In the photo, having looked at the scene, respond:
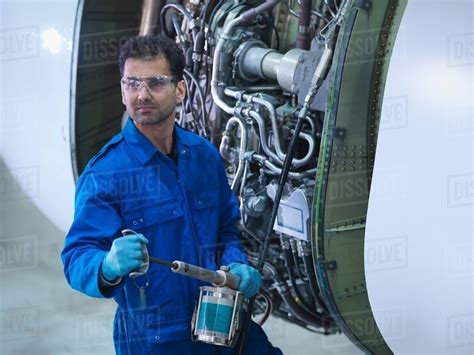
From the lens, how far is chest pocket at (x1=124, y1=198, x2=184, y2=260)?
7.80 feet

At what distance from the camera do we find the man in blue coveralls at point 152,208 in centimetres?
233

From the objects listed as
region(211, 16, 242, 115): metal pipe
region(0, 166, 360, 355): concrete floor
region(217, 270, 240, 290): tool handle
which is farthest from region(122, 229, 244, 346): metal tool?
region(0, 166, 360, 355): concrete floor

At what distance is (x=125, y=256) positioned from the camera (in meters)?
2.05

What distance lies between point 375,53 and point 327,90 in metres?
0.25

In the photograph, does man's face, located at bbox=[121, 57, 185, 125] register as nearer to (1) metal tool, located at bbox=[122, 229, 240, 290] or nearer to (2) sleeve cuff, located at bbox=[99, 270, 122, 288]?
(1) metal tool, located at bbox=[122, 229, 240, 290]

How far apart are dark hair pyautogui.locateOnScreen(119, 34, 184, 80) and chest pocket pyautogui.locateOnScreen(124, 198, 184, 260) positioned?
17.9 inches

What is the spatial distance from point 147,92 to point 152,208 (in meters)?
0.38

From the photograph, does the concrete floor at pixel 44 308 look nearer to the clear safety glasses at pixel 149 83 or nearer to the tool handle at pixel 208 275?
the tool handle at pixel 208 275

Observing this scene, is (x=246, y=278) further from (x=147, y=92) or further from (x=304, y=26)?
(x=304, y=26)

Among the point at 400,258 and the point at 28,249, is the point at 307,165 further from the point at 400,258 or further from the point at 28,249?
the point at 28,249

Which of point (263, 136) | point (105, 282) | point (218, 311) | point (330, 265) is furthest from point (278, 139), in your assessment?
point (105, 282)

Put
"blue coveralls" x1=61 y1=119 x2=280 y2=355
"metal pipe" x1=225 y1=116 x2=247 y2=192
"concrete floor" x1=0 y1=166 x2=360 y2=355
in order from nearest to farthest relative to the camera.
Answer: "blue coveralls" x1=61 y1=119 x2=280 y2=355 < "metal pipe" x1=225 y1=116 x2=247 y2=192 < "concrete floor" x1=0 y1=166 x2=360 y2=355

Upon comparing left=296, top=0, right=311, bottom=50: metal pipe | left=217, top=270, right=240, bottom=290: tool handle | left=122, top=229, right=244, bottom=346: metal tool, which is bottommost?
left=122, top=229, right=244, bottom=346: metal tool

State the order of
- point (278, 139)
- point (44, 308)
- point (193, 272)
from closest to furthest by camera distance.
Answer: point (193, 272) → point (278, 139) → point (44, 308)
